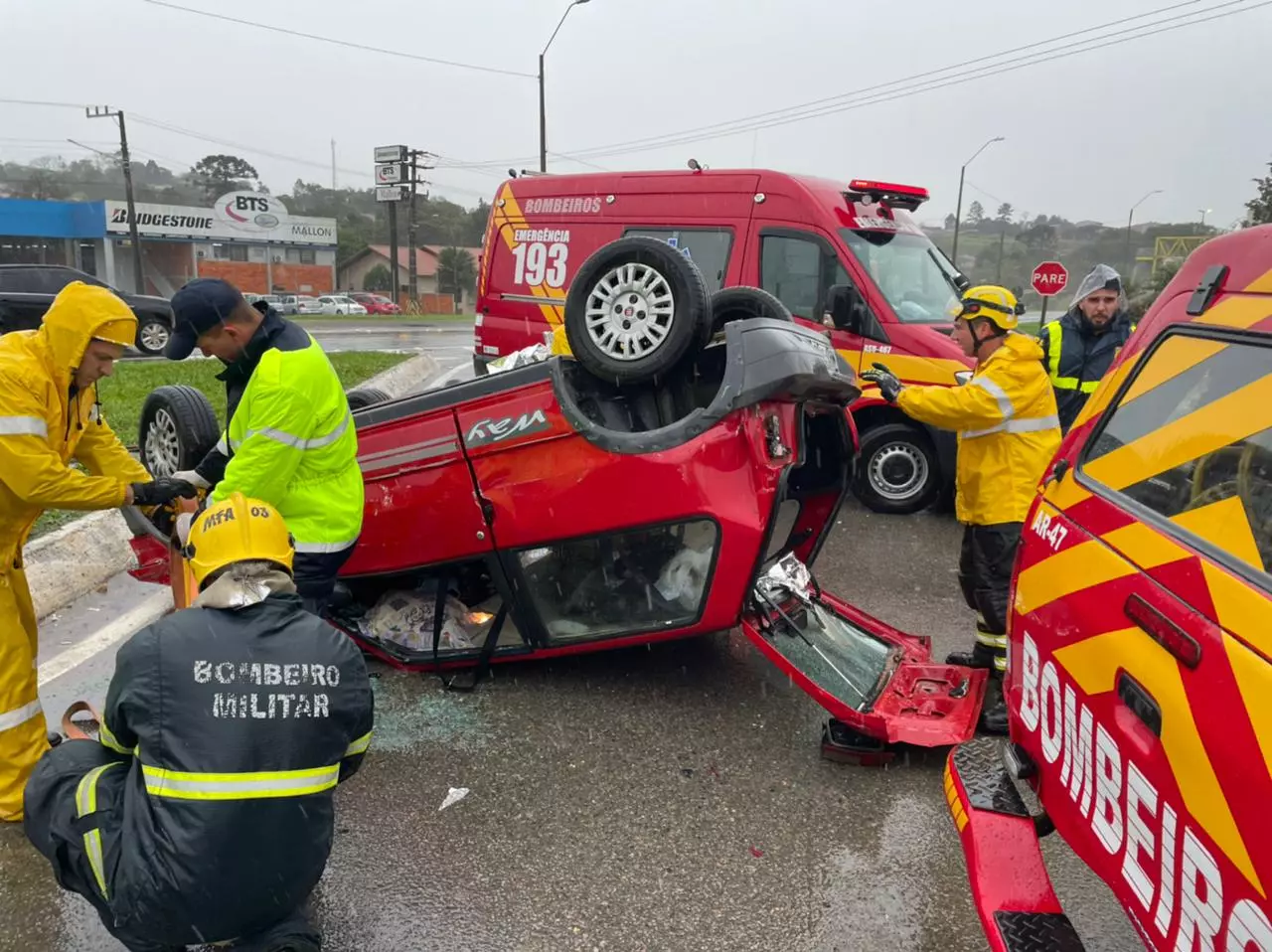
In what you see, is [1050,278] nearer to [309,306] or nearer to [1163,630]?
[1163,630]

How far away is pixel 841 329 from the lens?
7035 mm

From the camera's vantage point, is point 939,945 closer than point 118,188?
Yes

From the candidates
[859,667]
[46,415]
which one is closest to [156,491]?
[46,415]

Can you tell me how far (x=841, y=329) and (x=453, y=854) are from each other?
5228 millimetres

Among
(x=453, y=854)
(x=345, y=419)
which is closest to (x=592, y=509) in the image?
(x=345, y=419)

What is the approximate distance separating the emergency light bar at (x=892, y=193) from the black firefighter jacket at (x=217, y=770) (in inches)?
257

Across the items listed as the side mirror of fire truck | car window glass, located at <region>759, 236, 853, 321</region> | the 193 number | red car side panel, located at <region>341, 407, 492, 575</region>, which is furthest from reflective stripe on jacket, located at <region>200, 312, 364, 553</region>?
the 193 number

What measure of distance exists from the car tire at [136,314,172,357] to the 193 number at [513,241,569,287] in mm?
10080

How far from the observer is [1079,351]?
6.22m

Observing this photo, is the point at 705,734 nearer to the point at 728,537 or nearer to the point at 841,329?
the point at 728,537

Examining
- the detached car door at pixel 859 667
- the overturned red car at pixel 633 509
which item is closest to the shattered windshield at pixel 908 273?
the overturned red car at pixel 633 509

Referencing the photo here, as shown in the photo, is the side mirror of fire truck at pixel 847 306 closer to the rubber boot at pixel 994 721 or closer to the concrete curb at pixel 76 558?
the rubber boot at pixel 994 721

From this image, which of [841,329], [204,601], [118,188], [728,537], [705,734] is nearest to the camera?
[204,601]

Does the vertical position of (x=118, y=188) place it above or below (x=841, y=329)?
above
